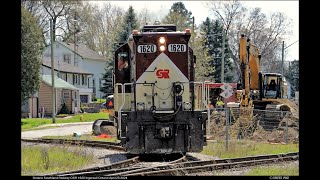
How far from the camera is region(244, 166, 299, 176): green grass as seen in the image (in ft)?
39.7

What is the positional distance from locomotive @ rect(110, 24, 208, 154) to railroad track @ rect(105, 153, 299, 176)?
118cm

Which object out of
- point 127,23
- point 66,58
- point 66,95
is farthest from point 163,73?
point 66,58

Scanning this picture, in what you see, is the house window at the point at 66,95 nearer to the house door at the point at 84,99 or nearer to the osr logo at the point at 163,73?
the house door at the point at 84,99

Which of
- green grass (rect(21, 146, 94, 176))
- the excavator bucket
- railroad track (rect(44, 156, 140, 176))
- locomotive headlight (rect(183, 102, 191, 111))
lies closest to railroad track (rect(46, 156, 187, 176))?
railroad track (rect(44, 156, 140, 176))

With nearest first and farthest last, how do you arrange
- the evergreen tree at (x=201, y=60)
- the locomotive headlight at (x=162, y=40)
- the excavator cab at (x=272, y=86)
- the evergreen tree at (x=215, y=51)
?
the locomotive headlight at (x=162, y=40)
the excavator cab at (x=272, y=86)
the evergreen tree at (x=201, y=60)
the evergreen tree at (x=215, y=51)

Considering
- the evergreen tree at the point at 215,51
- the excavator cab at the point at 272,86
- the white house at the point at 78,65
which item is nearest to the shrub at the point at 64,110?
the white house at the point at 78,65

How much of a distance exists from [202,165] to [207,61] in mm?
44990

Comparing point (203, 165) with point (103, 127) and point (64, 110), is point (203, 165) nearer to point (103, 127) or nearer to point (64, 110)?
point (103, 127)

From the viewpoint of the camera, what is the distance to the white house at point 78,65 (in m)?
67.9

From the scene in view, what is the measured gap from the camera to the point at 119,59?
17.1 metres

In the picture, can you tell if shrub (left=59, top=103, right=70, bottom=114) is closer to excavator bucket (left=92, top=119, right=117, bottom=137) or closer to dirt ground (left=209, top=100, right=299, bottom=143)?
excavator bucket (left=92, top=119, right=117, bottom=137)

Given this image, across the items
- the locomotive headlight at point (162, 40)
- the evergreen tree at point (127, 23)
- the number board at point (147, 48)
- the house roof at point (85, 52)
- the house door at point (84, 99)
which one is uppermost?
the evergreen tree at point (127, 23)

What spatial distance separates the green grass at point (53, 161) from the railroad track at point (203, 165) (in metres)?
2.52
